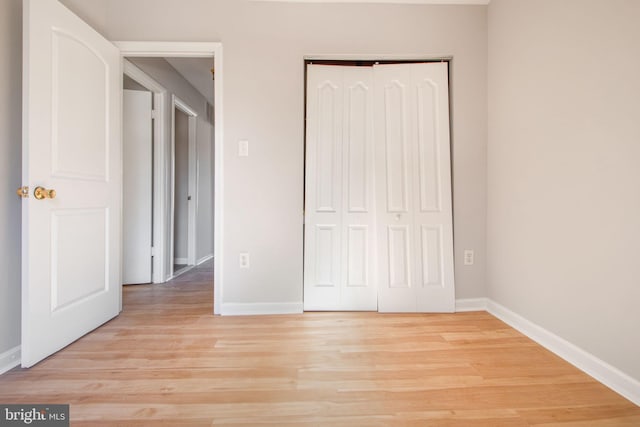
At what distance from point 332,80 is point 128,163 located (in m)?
2.35

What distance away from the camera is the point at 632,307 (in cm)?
126

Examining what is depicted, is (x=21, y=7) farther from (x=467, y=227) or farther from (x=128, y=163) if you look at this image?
(x=467, y=227)

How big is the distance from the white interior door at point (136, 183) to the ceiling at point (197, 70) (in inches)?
Answer: 20.4

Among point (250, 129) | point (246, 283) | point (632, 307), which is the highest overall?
point (250, 129)

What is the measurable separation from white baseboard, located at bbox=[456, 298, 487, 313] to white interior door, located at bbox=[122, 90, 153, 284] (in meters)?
3.15

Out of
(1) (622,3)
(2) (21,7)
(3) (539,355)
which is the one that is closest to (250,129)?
(2) (21,7)

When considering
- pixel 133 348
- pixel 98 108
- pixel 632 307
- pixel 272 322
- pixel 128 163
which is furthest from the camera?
pixel 128 163

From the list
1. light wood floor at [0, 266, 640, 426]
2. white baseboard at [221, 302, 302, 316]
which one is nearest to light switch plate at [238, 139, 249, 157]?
white baseboard at [221, 302, 302, 316]

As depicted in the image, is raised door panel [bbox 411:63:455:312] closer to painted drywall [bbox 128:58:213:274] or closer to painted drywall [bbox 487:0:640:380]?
painted drywall [bbox 487:0:640:380]

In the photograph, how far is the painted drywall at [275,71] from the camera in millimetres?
2186

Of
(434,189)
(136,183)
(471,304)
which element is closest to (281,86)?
(434,189)

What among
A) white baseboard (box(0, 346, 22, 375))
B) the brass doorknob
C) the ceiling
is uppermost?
the ceiling

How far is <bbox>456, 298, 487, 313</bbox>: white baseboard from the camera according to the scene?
2.27 meters

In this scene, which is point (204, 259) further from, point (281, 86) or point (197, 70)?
point (281, 86)
